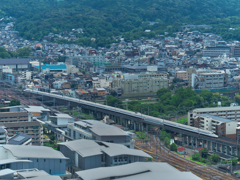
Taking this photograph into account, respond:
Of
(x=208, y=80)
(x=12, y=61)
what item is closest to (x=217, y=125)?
(x=208, y=80)

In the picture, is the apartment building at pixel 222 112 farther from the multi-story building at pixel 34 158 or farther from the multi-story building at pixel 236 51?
the multi-story building at pixel 236 51

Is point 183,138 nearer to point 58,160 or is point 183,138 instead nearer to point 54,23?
point 58,160

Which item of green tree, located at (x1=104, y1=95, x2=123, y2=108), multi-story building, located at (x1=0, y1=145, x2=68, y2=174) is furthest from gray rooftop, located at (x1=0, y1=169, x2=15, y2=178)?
green tree, located at (x1=104, y1=95, x2=123, y2=108)

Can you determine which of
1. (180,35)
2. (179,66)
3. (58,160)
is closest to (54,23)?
(180,35)

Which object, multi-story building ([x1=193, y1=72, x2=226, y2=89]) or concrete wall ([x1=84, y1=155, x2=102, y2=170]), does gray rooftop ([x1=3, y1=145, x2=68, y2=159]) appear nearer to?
concrete wall ([x1=84, y1=155, x2=102, y2=170])

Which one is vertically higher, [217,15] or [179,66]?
[217,15]

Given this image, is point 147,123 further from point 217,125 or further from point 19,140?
point 19,140
